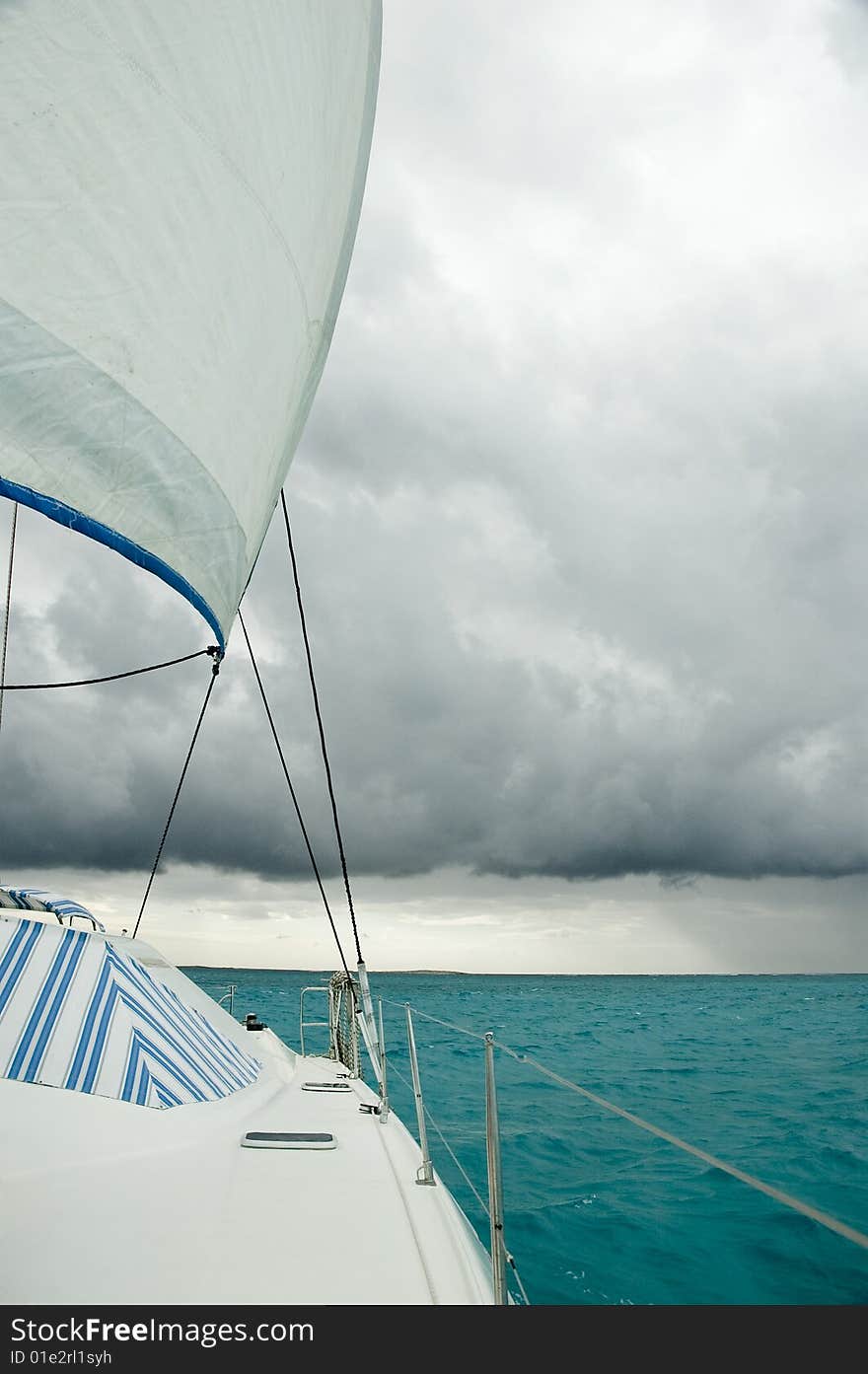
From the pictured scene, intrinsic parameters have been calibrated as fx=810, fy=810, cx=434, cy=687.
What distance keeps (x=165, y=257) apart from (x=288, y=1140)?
4.63 metres

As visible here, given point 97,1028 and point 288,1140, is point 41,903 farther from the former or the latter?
point 288,1140

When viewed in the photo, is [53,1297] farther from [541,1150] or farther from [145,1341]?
[541,1150]

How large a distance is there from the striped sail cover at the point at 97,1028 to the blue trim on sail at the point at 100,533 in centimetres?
236

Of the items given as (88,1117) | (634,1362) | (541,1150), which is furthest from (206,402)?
(541,1150)

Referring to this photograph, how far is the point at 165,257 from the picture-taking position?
3.67m

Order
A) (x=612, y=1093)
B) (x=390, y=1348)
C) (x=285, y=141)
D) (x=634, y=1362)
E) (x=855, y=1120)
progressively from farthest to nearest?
1. (x=612, y=1093)
2. (x=855, y=1120)
3. (x=285, y=141)
4. (x=390, y=1348)
5. (x=634, y=1362)

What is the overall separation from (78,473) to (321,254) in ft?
8.12

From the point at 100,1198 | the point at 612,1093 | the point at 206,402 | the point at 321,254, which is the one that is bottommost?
the point at 612,1093

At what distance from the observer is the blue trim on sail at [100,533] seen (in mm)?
3357

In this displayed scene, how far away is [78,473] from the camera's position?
351 centimetres

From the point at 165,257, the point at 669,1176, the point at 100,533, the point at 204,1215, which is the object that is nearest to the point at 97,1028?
the point at 204,1215

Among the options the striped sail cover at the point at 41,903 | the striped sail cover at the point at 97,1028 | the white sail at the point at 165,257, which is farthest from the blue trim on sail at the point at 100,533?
the striped sail cover at the point at 41,903

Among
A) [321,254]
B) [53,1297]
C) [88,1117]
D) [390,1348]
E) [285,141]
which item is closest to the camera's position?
[390,1348]

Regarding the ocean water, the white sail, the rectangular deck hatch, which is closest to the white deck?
the rectangular deck hatch
